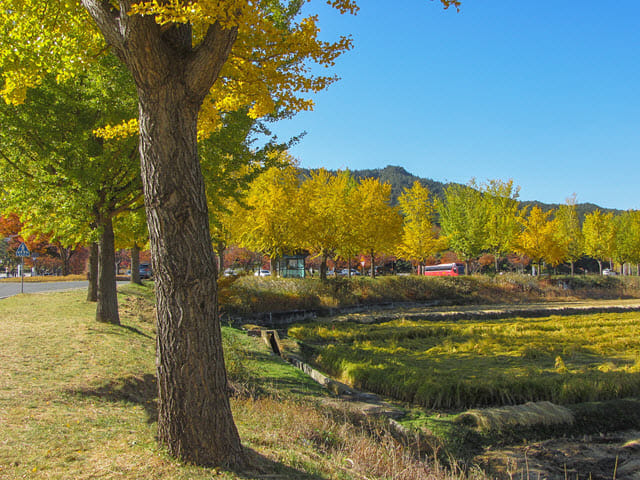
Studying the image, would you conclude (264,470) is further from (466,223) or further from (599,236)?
(599,236)

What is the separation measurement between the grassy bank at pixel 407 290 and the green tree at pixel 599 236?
1091cm

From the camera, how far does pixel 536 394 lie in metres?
8.05

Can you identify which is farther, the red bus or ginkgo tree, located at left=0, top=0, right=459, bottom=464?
the red bus

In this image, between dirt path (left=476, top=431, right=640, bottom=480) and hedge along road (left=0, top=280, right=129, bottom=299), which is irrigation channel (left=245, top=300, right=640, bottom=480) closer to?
dirt path (left=476, top=431, right=640, bottom=480)

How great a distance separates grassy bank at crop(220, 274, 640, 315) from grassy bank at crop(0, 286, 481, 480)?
9.60m

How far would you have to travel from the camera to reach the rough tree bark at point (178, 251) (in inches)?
157

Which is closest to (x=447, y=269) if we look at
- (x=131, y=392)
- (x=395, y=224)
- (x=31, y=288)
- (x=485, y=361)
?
(x=395, y=224)

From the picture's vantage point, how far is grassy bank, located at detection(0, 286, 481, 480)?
3.92m

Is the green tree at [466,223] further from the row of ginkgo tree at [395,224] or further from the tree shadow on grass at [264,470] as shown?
the tree shadow on grass at [264,470]

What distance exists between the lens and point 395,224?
1280 inches

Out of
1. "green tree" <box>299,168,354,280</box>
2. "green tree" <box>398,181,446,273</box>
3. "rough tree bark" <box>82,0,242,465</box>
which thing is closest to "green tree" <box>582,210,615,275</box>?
"green tree" <box>398,181,446,273</box>

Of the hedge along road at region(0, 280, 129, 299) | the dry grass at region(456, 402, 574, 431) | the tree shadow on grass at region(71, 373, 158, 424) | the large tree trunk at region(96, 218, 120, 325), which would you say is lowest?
the dry grass at region(456, 402, 574, 431)

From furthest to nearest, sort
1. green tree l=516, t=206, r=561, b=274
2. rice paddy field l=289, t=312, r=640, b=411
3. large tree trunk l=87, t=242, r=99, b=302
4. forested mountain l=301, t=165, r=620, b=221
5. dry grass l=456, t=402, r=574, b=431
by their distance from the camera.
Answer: forested mountain l=301, t=165, r=620, b=221, green tree l=516, t=206, r=561, b=274, large tree trunk l=87, t=242, r=99, b=302, rice paddy field l=289, t=312, r=640, b=411, dry grass l=456, t=402, r=574, b=431

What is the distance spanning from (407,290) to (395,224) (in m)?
4.74
